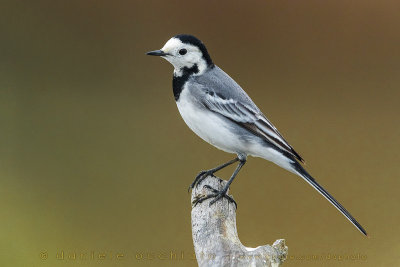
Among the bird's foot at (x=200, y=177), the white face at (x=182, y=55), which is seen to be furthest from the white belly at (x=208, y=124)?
the bird's foot at (x=200, y=177)

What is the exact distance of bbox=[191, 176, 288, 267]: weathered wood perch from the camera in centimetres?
208

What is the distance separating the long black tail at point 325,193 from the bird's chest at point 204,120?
34cm

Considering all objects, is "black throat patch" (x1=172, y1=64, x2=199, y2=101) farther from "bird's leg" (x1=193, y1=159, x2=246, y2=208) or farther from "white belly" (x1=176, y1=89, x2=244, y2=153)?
"bird's leg" (x1=193, y1=159, x2=246, y2=208)

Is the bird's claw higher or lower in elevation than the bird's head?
lower

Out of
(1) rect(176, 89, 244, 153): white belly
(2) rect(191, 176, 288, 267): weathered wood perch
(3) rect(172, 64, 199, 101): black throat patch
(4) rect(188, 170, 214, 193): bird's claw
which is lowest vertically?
(2) rect(191, 176, 288, 267): weathered wood perch

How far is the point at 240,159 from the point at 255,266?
0.72m

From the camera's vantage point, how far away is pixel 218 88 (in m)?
2.59

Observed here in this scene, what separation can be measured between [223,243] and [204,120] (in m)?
0.60

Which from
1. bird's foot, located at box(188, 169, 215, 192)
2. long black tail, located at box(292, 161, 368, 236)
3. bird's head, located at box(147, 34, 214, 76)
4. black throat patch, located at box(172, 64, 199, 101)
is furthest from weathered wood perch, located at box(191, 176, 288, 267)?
bird's head, located at box(147, 34, 214, 76)

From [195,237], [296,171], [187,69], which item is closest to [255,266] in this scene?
[195,237]

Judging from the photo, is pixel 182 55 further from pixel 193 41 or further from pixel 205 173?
pixel 205 173

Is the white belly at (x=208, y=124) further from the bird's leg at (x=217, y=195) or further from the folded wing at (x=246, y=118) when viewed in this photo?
the bird's leg at (x=217, y=195)

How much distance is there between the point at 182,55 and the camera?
8.32ft

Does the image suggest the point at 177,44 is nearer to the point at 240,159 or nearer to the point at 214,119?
the point at 214,119
